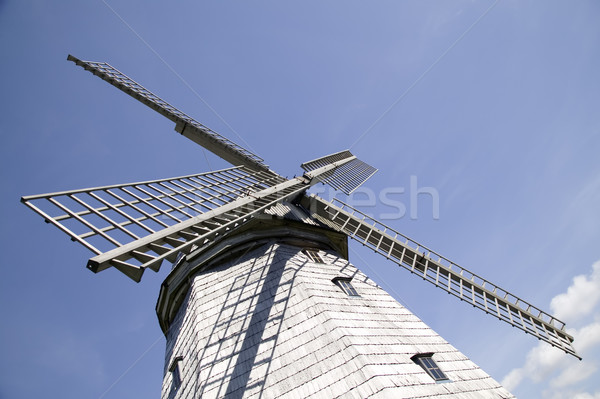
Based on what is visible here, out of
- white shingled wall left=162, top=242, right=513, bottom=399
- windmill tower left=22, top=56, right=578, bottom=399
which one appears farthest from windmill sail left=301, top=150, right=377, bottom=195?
white shingled wall left=162, top=242, right=513, bottom=399

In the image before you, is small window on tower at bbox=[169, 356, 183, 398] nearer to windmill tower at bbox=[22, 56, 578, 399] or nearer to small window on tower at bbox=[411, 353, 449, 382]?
windmill tower at bbox=[22, 56, 578, 399]

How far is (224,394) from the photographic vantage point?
22.0 ft

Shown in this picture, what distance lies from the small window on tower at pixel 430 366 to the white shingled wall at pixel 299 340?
13 centimetres

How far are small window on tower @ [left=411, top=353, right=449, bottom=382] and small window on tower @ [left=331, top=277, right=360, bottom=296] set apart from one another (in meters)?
2.13

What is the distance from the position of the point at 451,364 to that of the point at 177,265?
307 inches

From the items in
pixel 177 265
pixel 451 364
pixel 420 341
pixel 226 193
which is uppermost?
pixel 226 193

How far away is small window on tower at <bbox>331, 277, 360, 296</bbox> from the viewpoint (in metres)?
8.81

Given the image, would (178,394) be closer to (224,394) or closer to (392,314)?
(224,394)

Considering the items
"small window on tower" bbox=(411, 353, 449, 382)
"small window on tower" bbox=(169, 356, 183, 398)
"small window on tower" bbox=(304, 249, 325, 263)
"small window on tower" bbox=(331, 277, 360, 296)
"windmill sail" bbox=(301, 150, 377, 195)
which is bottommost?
"small window on tower" bbox=(411, 353, 449, 382)

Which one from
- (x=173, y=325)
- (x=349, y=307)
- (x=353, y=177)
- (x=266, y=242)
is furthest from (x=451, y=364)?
(x=353, y=177)

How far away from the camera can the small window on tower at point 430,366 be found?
22.3 ft

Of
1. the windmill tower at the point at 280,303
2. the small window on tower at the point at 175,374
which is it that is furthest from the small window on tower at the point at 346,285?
the small window on tower at the point at 175,374

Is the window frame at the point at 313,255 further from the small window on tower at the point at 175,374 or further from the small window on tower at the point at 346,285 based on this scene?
the small window on tower at the point at 175,374

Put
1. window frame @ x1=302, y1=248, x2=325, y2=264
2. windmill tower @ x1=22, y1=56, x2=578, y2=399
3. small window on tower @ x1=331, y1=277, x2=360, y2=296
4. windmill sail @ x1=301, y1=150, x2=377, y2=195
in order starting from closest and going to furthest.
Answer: windmill tower @ x1=22, y1=56, x2=578, y2=399 < small window on tower @ x1=331, y1=277, x2=360, y2=296 < window frame @ x1=302, y1=248, x2=325, y2=264 < windmill sail @ x1=301, y1=150, x2=377, y2=195
